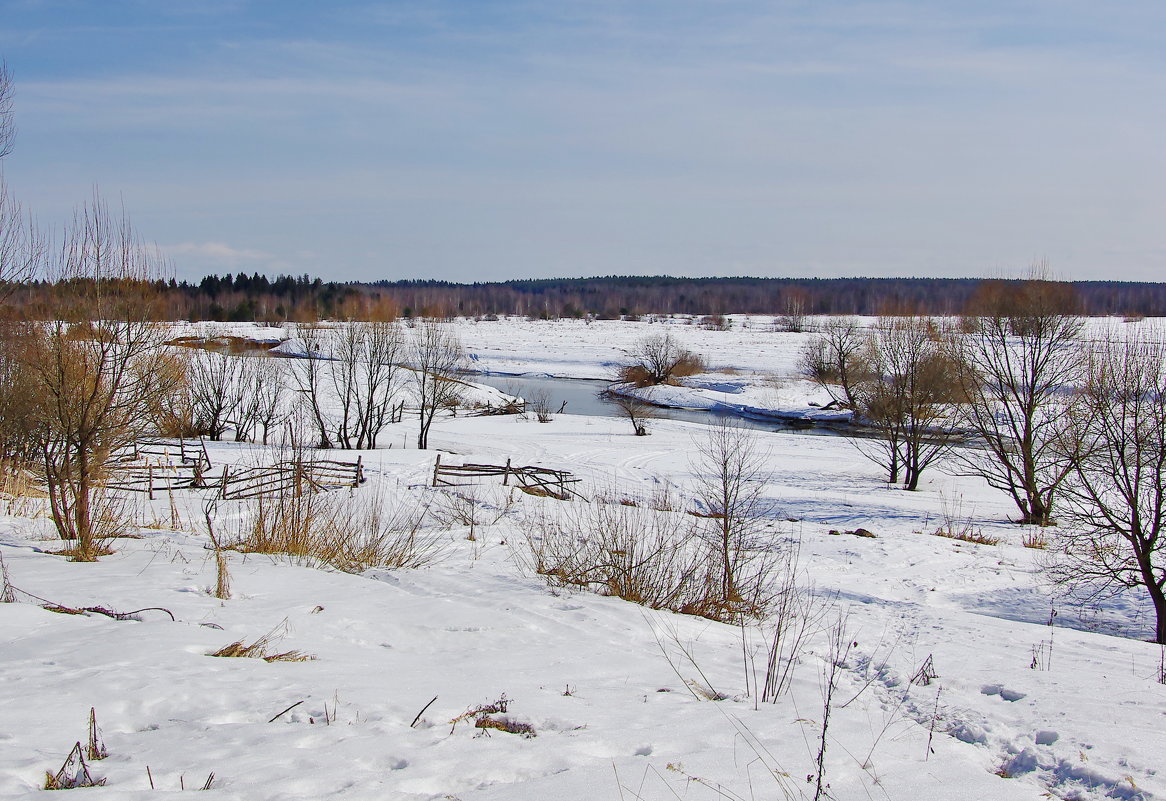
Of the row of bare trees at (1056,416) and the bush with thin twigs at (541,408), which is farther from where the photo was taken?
the bush with thin twigs at (541,408)

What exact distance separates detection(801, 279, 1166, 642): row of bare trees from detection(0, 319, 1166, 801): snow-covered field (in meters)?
5.93

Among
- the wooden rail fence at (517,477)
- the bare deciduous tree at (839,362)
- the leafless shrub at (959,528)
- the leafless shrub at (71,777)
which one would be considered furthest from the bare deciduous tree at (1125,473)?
the bare deciduous tree at (839,362)

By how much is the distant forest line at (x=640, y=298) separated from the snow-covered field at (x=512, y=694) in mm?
51653

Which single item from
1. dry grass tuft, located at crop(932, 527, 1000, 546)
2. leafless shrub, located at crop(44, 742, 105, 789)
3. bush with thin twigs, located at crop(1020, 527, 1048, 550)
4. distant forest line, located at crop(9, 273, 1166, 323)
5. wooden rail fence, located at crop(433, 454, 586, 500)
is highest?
distant forest line, located at crop(9, 273, 1166, 323)

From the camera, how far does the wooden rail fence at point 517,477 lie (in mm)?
20522

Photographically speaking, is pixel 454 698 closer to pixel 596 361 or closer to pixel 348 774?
pixel 348 774

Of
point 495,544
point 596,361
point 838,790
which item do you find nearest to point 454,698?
point 838,790

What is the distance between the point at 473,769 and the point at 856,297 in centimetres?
16254

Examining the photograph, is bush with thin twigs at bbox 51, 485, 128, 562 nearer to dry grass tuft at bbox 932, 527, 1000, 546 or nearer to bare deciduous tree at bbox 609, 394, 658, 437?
dry grass tuft at bbox 932, 527, 1000, 546

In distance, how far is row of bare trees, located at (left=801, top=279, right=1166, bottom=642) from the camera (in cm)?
1247

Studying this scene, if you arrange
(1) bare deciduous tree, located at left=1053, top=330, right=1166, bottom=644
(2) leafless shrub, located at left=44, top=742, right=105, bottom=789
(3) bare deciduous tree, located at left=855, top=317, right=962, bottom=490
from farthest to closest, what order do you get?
(3) bare deciduous tree, located at left=855, top=317, right=962, bottom=490, (1) bare deciduous tree, located at left=1053, top=330, right=1166, bottom=644, (2) leafless shrub, located at left=44, top=742, right=105, bottom=789

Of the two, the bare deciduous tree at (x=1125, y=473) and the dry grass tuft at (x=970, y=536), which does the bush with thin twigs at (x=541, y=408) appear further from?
the bare deciduous tree at (x=1125, y=473)

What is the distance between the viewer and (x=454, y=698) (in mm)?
4066

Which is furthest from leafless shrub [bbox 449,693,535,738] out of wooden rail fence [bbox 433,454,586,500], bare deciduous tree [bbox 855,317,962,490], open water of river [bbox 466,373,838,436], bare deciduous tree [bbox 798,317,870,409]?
bare deciduous tree [bbox 798,317,870,409]
